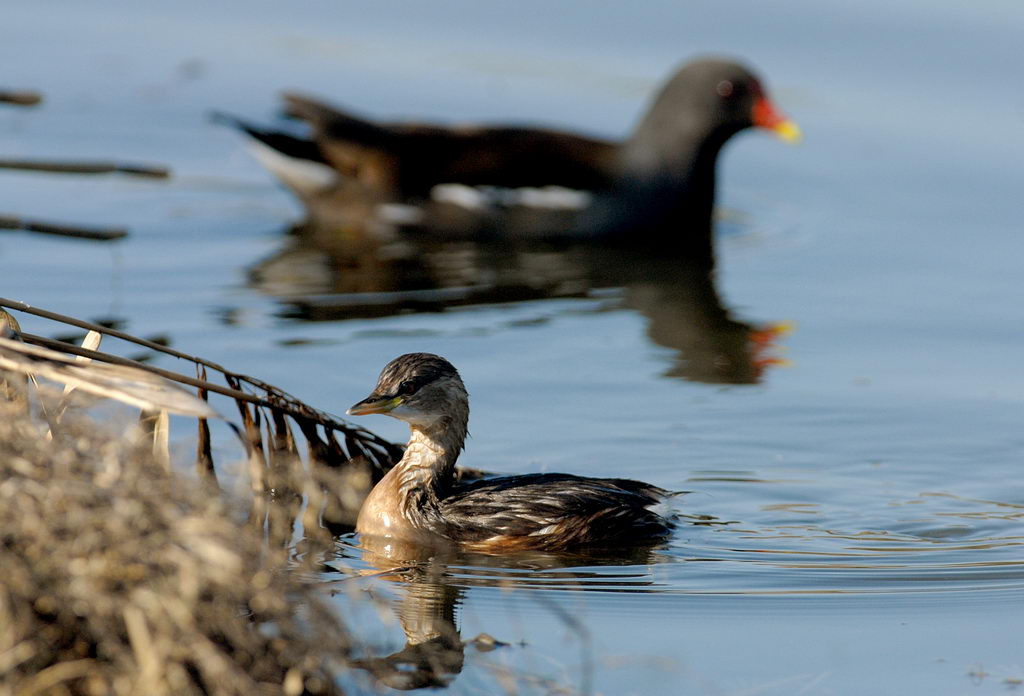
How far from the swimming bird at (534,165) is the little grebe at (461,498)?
16.9 feet

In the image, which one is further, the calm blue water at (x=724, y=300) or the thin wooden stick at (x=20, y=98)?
the thin wooden stick at (x=20, y=98)

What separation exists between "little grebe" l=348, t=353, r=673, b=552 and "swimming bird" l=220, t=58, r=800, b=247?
515cm

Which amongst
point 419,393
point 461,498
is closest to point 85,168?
point 419,393

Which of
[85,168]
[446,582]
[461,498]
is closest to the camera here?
[446,582]

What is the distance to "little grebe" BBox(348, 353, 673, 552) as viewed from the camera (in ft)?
23.0

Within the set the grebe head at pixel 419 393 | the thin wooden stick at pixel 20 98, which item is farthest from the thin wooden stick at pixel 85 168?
the grebe head at pixel 419 393

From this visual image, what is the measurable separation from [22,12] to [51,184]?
4615 millimetres

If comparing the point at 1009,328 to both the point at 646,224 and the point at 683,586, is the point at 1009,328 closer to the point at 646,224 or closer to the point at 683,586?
the point at 646,224

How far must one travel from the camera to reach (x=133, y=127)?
14.2 metres

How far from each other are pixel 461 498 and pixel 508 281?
4274mm

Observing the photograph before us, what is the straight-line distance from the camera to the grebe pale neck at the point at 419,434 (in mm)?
7098

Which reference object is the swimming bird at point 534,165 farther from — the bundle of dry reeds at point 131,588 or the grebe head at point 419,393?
the bundle of dry reeds at point 131,588

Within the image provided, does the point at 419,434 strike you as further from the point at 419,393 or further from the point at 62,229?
the point at 62,229

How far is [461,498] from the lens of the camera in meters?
7.20
